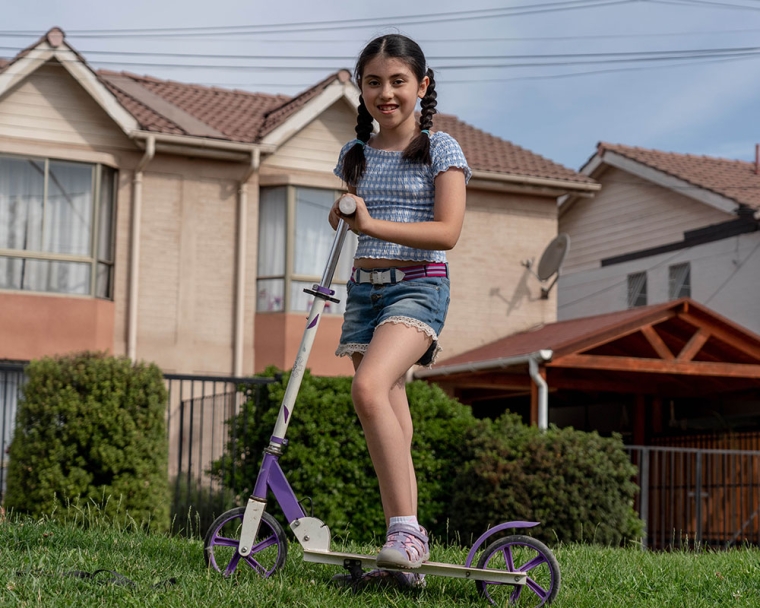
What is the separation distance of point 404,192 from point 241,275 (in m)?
12.9

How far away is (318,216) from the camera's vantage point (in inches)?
713

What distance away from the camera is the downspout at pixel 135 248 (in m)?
16.7

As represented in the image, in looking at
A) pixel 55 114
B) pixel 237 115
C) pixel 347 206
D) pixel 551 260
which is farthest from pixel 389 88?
pixel 237 115

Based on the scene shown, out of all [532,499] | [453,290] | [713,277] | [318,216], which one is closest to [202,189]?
[318,216]

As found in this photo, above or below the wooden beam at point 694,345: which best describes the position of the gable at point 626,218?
above

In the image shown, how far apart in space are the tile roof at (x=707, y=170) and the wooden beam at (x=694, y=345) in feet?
20.4

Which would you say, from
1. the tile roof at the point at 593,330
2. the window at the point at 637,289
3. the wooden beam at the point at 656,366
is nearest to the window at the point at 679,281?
the window at the point at 637,289

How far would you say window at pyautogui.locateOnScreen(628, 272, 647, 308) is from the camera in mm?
23938

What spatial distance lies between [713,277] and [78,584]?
63.0 feet

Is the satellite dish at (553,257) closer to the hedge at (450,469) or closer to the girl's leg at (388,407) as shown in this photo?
the hedge at (450,469)

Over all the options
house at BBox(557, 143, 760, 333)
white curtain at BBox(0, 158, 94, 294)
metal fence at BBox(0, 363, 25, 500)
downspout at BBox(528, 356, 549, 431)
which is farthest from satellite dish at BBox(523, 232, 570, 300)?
metal fence at BBox(0, 363, 25, 500)

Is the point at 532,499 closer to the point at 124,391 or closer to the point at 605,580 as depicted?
the point at 124,391

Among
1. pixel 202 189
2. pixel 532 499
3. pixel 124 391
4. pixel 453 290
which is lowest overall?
pixel 532 499

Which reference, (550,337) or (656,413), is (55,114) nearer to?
(550,337)
